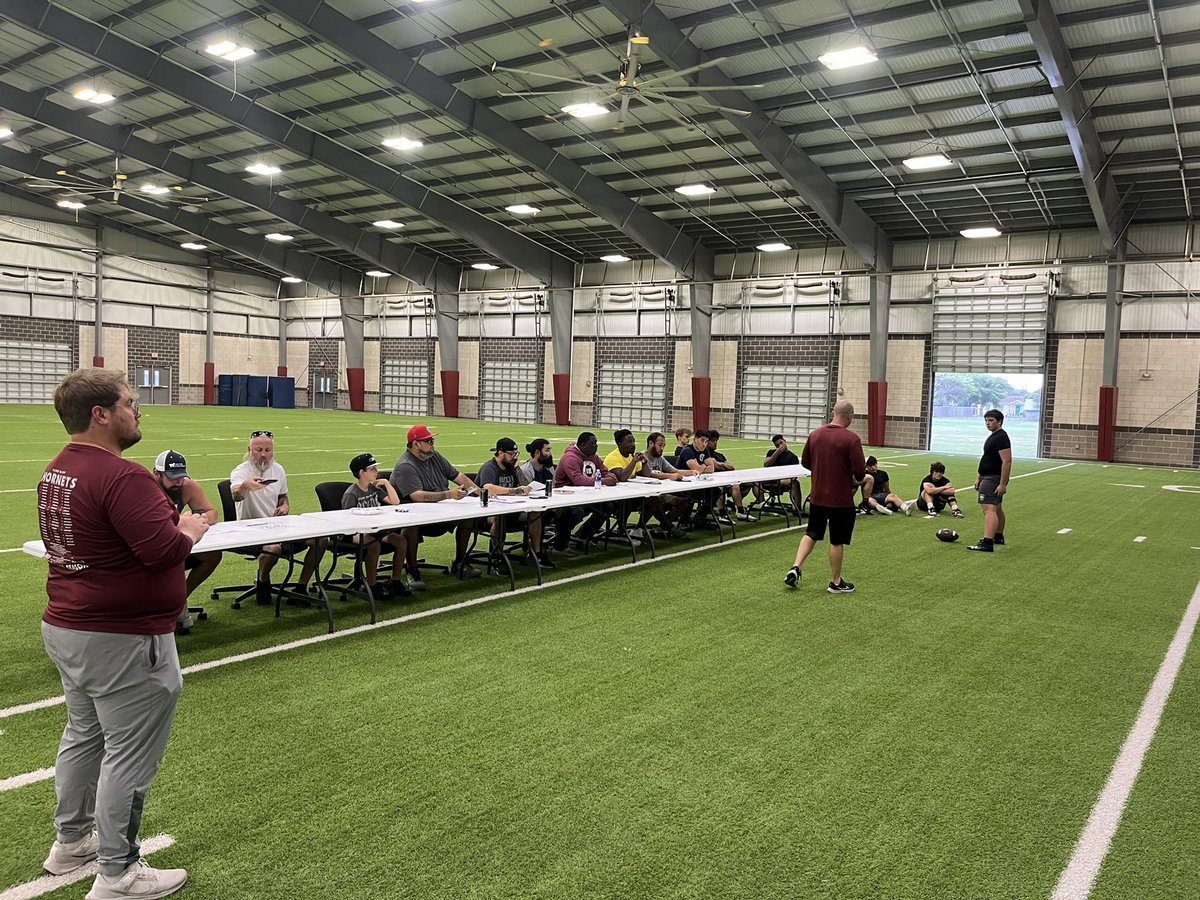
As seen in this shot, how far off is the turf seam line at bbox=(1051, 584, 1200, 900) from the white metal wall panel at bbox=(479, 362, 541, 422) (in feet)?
123

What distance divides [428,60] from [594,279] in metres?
20.0

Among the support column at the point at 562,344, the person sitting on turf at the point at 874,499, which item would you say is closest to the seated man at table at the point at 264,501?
the person sitting on turf at the point at 874,499

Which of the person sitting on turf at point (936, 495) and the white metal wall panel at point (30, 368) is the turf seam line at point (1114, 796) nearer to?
the person sitting on turf at point (936, 495)

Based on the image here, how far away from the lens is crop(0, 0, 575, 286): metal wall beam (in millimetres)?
19281

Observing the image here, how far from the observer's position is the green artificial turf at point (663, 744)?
363cm

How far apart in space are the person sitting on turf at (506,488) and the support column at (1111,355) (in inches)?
1010

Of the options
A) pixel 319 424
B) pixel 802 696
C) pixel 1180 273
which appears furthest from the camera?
pixel 319 424

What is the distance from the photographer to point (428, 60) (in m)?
21.5

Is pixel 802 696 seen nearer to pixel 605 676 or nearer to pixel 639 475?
pixel 605 676

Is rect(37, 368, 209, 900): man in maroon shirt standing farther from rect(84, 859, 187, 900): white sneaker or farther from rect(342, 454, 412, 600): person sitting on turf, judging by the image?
rect(342, 454, 412, 600): person sitting on turf

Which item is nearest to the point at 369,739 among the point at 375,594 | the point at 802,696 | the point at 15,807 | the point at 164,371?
the point at 15,807

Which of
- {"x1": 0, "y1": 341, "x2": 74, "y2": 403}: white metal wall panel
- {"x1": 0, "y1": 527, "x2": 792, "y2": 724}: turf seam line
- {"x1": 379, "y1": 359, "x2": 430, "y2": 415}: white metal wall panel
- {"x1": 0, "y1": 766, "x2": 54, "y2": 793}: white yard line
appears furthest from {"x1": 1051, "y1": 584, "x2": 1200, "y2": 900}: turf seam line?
{"x1": 0, "y1": 341, "x2": 74, "y2": 403}: white metal wall panel

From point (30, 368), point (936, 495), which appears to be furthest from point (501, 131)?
point (30, 368)

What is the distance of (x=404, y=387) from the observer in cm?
4784
